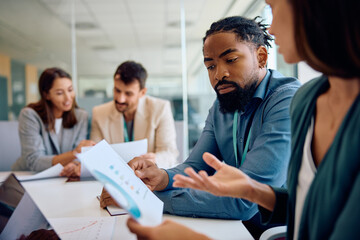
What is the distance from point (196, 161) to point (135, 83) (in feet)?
3.75

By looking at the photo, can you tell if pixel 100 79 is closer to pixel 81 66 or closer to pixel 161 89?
pixel 81 66

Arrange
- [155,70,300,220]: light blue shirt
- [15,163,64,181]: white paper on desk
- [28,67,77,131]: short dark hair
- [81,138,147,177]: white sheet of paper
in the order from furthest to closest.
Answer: [28,67,77,131]: short dark hair → [15,163,64,181]: white paper on desk → [81,138,147,177]: white sheet of paper → [155,70,300,220]: light blue shirt

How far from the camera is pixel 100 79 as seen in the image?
5.32m

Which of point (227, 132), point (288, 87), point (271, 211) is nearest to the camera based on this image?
point (271, 211)

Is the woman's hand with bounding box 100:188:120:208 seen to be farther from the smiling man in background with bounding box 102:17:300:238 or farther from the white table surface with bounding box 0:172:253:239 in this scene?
the smiling man in background with bounding box 102:17:300:238

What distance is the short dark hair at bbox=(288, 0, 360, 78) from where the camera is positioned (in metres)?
0.48

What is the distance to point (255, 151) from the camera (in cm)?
100

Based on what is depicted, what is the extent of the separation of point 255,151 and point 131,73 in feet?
4.93

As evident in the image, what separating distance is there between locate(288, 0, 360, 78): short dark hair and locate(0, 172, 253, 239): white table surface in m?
0.53

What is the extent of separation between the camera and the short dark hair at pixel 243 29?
121 cm

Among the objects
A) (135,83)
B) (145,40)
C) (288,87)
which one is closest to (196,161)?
(288,87)

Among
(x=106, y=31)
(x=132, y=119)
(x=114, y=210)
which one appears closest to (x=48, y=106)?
(x=132, y=119)

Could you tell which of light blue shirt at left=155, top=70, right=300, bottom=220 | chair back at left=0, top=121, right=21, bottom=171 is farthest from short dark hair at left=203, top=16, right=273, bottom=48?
chair back at left=0, top=121, right=21, bottom=171

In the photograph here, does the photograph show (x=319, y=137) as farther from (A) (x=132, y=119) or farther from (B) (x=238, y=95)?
(A) (x=132, y=119)
